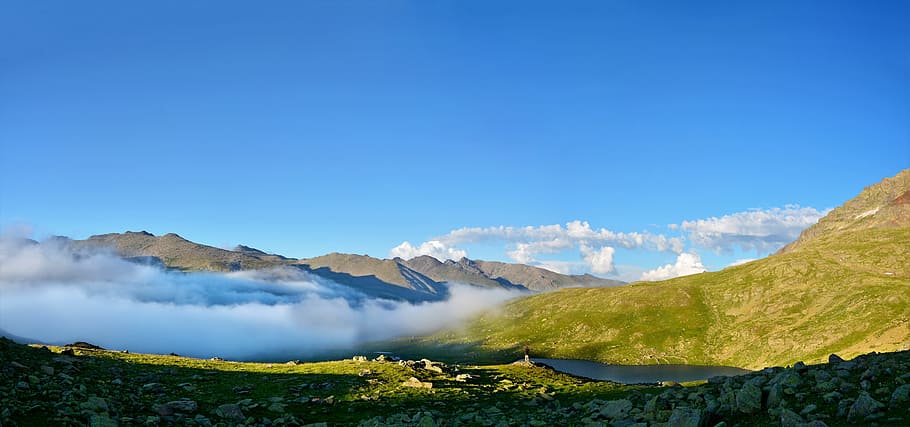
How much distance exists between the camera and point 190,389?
53406 millimetres

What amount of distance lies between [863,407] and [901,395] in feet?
8.29

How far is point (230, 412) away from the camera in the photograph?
42.9m

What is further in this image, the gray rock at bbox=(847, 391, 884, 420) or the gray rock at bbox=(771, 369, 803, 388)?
the gray rock at bbox=(771, 369, 803, 388)

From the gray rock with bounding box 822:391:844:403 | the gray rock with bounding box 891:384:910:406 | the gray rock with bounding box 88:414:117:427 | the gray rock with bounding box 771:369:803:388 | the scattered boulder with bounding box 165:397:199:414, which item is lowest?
the scattered boulder with bounding box 165:397:199:414

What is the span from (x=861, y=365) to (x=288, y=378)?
2589 inches

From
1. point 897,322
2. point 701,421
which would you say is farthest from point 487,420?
point 897,322

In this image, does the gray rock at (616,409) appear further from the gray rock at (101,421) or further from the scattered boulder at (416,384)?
the gray rock at (101,421)

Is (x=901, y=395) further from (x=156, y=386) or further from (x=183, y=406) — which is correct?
(x=156, y=386)

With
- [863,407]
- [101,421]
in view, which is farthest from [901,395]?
[101,421]

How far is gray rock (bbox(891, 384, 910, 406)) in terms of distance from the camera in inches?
1025

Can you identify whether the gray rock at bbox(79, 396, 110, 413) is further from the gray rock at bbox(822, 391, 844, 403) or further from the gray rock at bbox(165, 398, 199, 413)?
the gray rock at bbox(822, 391, 844, 403)

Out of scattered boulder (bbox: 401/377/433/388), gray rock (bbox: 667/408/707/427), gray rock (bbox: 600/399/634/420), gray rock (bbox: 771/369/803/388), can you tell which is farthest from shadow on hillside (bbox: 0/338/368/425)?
gray rock (bbox: 771/369/803/388)

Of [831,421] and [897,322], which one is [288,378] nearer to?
[831,421]

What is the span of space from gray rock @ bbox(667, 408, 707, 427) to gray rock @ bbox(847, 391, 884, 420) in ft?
24.4
